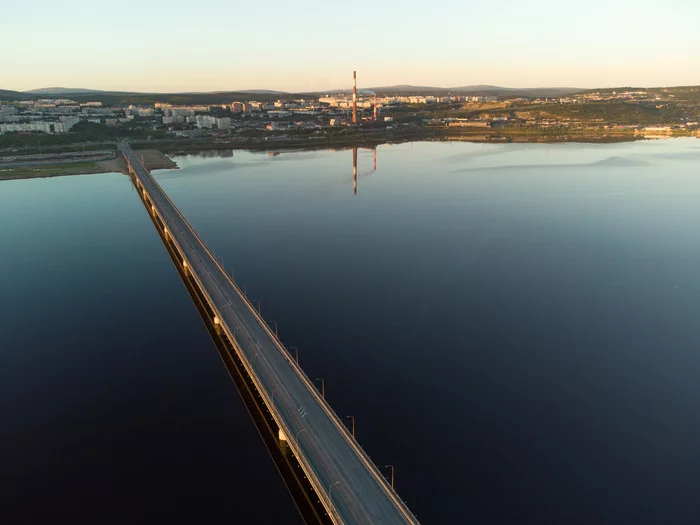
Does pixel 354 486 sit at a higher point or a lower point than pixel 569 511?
higher

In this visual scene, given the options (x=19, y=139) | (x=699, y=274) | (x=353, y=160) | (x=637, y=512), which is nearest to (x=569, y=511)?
(x=637, y=512)

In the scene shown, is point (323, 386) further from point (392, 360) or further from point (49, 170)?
point (49, 170)

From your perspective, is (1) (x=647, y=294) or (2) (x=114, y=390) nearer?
(2) (x=114, y=390)

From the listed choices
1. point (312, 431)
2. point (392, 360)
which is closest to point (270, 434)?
point (312, 431)

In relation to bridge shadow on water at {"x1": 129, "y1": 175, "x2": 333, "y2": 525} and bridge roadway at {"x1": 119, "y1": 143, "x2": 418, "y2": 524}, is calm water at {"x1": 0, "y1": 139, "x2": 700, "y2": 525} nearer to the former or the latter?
bridge shadow on water at {"x1": 129, "y1": 175, "x2": 333, "y2": 525}

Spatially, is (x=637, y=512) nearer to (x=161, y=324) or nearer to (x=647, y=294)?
(x=647, y=294)

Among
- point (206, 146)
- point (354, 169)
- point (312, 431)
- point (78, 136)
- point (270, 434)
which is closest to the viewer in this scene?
point (312, 431)
